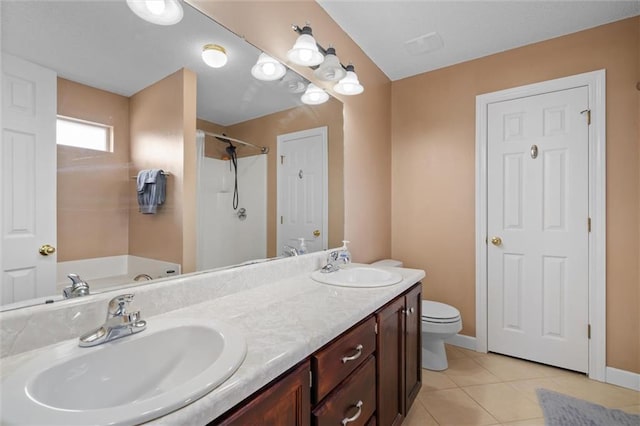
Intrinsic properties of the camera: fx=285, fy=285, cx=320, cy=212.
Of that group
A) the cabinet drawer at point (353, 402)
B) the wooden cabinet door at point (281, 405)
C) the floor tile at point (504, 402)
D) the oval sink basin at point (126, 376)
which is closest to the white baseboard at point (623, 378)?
the floor tile at point (504, 402)

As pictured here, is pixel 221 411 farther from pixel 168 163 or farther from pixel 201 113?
pixel 201 113

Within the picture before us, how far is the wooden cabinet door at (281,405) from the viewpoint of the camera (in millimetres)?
586

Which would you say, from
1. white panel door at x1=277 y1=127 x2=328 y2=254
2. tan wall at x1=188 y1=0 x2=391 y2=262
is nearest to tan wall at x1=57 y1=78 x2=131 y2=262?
tan wall at x1=188 y1=0 x2=391 y2=262

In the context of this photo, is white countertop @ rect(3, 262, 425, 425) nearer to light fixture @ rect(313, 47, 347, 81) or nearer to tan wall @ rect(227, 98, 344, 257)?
tan wall @ rect(227, 98, 344, 257)

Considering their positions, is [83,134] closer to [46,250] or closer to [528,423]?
[46,250]

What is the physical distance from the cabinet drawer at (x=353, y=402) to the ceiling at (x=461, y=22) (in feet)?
6.19

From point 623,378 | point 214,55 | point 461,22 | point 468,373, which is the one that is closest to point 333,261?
point 214,55

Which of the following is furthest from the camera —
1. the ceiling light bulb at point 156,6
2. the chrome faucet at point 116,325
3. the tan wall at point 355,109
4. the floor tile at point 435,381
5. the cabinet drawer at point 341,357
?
the floor tile at point 435,381

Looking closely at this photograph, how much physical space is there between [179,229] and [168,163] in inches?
9.8

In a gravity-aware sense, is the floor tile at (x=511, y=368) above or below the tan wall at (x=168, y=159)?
below

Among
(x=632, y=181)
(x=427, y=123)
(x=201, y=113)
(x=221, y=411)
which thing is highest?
(x=427, y=123)

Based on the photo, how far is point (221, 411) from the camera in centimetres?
53

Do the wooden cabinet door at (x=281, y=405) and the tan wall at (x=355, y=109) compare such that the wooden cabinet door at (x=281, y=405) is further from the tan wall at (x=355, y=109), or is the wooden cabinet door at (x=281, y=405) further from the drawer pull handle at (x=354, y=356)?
the tan wall at (x=355, y=109)

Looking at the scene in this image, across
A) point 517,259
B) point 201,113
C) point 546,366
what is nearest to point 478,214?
point 517,259
